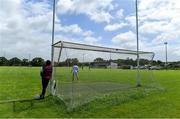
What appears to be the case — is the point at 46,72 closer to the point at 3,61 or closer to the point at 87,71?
the point at 87,71

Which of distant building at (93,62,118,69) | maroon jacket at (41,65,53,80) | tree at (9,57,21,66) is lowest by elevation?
maroon jacket at (41,65,53,80)

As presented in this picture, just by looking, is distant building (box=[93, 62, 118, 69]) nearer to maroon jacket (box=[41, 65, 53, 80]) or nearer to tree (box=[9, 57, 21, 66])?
maroon jacket (box=[41, 65, 53, 80])

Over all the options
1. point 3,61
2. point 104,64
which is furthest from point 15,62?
point 104,64

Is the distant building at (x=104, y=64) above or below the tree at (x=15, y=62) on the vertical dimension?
below

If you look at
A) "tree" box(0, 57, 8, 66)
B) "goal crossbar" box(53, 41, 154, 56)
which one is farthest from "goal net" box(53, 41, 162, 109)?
"tree" box(0, 57, 8, 66)

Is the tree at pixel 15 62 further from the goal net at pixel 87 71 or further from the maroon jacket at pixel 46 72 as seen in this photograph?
the maroon jacket at pixel 46 72

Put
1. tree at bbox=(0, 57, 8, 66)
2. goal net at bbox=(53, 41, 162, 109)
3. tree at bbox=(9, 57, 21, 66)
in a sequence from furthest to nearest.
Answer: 1. tree at bbox=(9, 57, 21, 66)
2. tree at bbox=(0, 57, 8, 66)
3. goal net at bbox=(53, 41, 162, 109)

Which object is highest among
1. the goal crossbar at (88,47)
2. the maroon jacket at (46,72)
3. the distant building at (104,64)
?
the goal crossbar at (88,47)

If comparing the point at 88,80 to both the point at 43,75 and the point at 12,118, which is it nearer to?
the point at 43,75

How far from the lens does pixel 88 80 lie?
2186 centimetres

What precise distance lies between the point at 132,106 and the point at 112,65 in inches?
314

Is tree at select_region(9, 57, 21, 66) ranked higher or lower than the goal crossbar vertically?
higher

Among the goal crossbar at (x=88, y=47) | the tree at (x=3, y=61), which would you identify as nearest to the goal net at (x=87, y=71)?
the goal crossbar at (x=88, y=47)

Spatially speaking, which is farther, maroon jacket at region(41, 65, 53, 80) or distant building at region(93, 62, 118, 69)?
distant building at region(93, 62, 118, 69)
